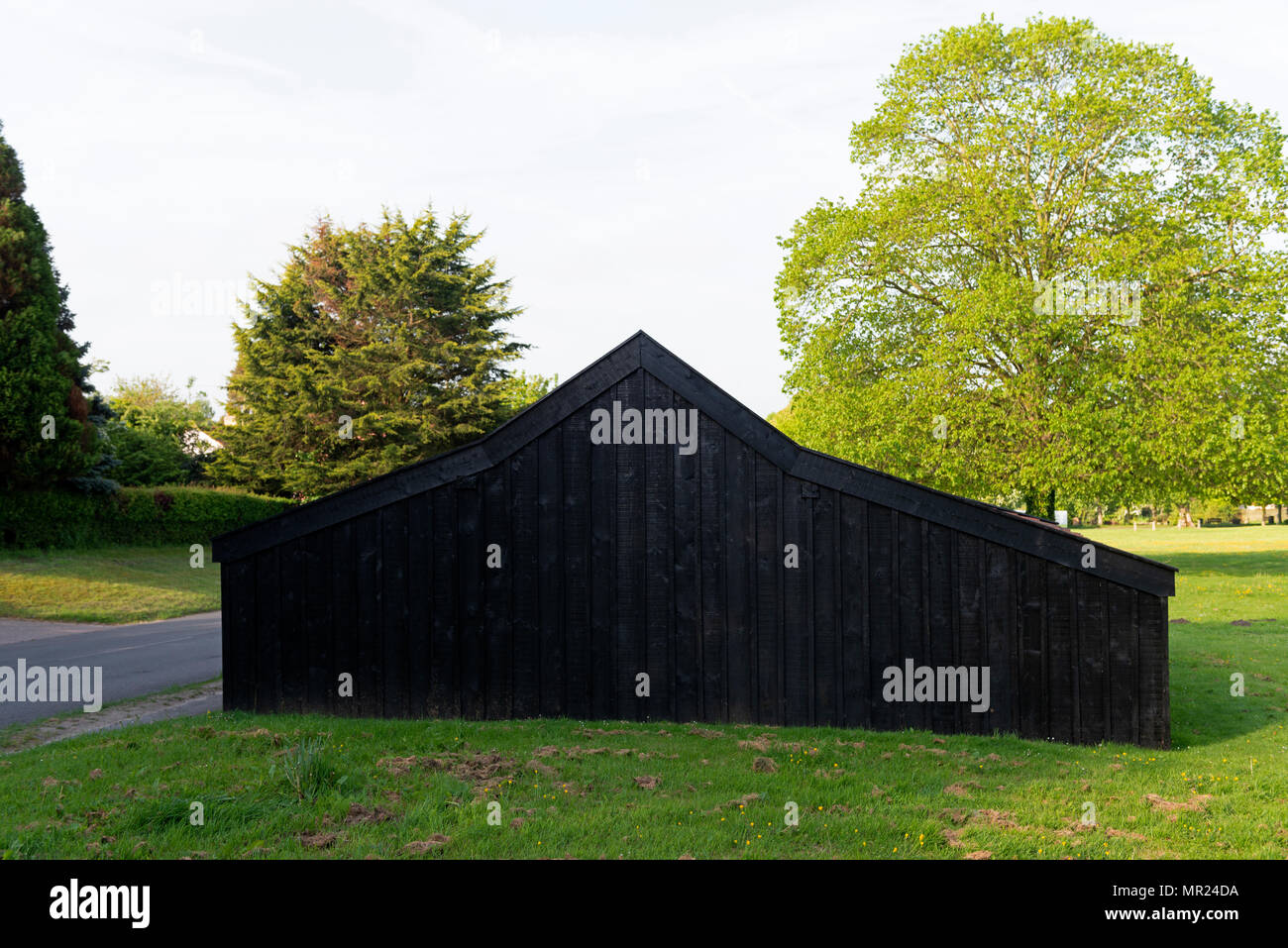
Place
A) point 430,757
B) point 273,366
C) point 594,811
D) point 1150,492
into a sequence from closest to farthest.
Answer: point 594,811 → point 430,757 → point 1150,492 → point 273,366

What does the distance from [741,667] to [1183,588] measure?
22911 millimetres

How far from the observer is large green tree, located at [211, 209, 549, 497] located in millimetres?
43375

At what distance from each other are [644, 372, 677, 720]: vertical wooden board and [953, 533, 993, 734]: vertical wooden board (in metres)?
3.22

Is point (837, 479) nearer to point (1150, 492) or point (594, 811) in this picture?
point (594, 811)

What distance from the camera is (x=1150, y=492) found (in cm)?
2527

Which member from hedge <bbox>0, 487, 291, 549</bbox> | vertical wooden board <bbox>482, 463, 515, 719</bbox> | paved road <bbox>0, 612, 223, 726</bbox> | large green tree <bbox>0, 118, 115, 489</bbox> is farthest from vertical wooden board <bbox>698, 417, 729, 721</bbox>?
large green tree <bbox>0, 118, 115, 489</bbox>

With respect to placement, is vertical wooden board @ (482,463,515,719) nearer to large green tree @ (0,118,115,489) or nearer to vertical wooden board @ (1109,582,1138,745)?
vertical wooden board @ (1109,582,1138,745)

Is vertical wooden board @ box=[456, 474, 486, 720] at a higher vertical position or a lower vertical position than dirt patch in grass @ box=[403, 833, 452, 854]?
higher

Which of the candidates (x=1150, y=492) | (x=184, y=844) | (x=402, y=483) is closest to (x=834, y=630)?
(x=402, y=483)

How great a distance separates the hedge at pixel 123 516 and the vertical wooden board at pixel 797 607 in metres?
21.0

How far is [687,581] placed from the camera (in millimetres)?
9914

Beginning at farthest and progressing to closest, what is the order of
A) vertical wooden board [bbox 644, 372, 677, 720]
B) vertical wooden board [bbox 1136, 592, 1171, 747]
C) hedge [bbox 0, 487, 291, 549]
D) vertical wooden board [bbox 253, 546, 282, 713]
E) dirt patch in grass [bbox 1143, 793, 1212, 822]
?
hedge [bbox 0, 487, 291, 549] < vertical wooden board [bbox 253, 546, 282, 713] < vertical wooden board [bbox 644, 372, 677, 720] < vertical wooden board [bbox 1136, 592, 1171, 747] < dirt patch in grass [bbox 1143, 793, 1212, 822]

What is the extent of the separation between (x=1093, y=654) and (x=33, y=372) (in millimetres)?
32248

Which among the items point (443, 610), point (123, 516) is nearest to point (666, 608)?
point (443, 610)
